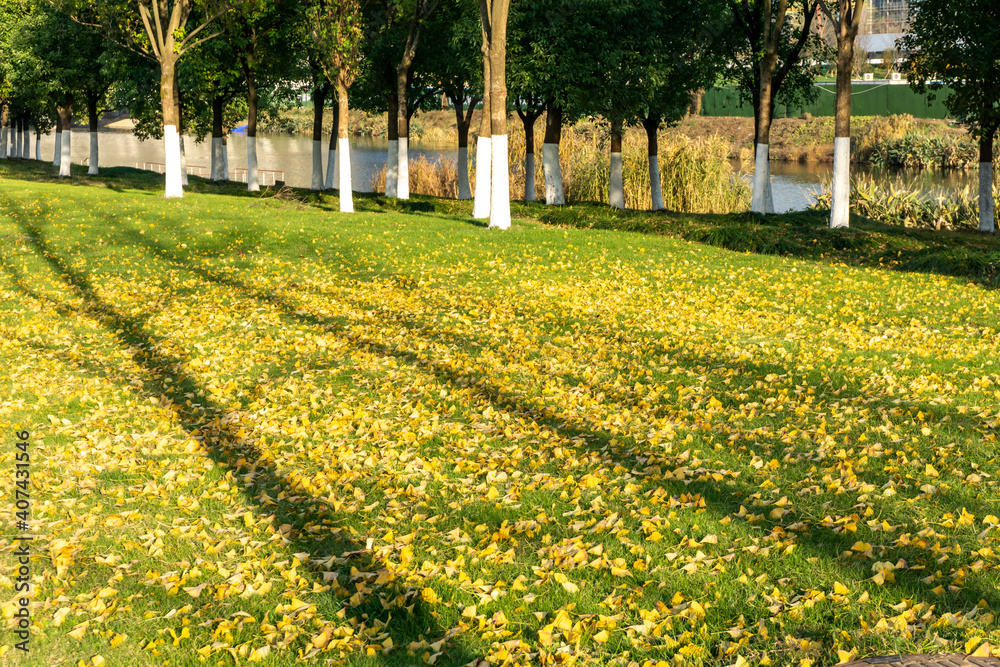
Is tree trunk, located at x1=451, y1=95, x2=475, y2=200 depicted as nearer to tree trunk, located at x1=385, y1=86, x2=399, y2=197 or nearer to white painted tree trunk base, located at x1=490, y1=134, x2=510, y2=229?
tree trunk, located at x1=385, y1=86, x2=399, y2=197

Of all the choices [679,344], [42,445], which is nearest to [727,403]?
[679,344]

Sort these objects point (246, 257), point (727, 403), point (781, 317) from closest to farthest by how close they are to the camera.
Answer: point (727, 403), point (781, 317), point (246, 257)

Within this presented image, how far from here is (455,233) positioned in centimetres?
2403

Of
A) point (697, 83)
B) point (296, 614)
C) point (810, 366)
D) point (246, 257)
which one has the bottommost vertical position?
point (296, 614)

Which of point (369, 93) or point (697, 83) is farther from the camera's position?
point (369, 93)

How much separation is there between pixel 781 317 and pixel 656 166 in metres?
21.1

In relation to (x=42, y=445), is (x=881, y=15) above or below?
above

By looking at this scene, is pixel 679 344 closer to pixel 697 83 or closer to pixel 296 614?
pixel 296 614

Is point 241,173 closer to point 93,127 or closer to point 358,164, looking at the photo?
point 358,164

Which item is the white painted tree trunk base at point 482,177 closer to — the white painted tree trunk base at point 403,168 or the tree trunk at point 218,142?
the white painted tree trunk base at point 403,168

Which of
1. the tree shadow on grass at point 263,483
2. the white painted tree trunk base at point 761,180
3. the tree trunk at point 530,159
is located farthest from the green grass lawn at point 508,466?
the tree trunk at point 530,159

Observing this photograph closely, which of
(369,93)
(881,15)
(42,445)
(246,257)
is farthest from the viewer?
(881,15)

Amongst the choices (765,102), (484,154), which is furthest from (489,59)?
(765,102)

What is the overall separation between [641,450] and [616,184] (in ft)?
87.8
